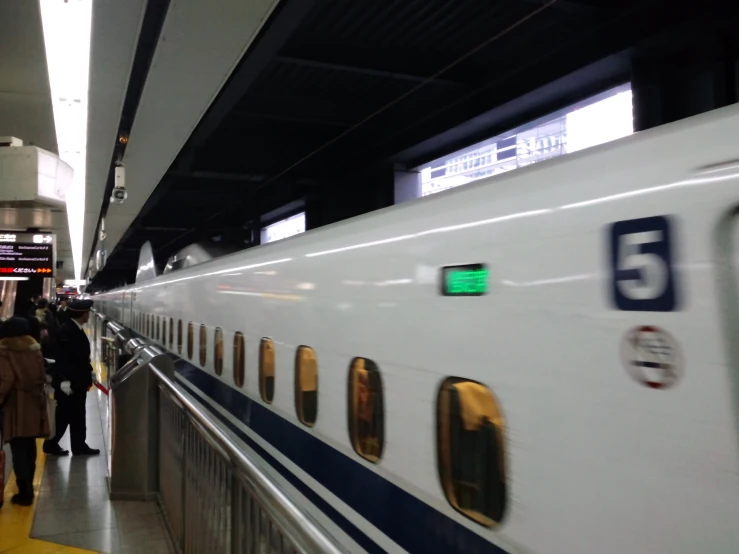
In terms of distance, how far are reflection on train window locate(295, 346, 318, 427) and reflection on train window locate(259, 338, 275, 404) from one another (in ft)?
1.58

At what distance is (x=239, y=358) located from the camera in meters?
4.81

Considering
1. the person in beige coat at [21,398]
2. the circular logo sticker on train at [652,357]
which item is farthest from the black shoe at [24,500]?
the circular logo sticker on train at [652,357]

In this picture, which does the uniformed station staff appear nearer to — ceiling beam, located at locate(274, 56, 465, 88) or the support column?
ceiling beam, located at locate(274, 56, 465, 88)

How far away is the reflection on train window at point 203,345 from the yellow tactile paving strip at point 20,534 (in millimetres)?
1618

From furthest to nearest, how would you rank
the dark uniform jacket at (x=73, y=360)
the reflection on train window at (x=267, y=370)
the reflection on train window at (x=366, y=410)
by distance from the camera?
the dark uniform jacket at (x=73, y=360)
the reflection on train window at (x=267, y=370)
the reflection on train window at (x=366, y=410)

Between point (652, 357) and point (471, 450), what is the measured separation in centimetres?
82

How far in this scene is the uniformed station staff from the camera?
6.39m

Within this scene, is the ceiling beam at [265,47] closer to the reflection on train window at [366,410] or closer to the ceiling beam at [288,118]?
the ceiling beam at [288,118]

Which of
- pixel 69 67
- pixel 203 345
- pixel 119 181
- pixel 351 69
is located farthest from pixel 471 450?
pixel 119 181

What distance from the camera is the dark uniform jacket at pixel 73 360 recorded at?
637cm

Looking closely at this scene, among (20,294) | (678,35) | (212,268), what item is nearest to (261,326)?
(212,268)

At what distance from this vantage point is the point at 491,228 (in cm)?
197

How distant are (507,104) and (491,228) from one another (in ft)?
16.0

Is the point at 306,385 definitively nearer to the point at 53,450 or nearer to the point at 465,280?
the point at 465,280
